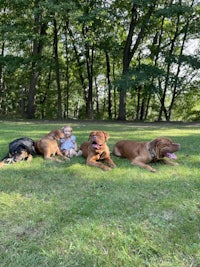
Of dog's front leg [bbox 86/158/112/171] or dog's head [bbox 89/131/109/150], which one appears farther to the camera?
dog's head [bbox 89/131/109/150]

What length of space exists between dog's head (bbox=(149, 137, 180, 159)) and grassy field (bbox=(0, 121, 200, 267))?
398mm

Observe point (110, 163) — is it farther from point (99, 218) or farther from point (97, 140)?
point (99, 218)

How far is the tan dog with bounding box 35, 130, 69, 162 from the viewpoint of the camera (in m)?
5.94

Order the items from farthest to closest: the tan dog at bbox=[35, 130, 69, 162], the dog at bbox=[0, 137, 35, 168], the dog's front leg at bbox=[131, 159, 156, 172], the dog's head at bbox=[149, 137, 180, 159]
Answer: the tan dog at bbox=[35, 130, 69, 162], the dog at bbox=[0, 137, 35, 168], the dog's head at bbox=[149, 137, 180, 159], the dog's front leg at bbox=[131, 159, 156, 172]

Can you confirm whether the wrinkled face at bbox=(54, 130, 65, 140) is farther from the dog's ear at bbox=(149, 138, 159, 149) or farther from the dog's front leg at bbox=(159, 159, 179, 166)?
the dog's front leg at bbox=(159, 159, 179, 166)

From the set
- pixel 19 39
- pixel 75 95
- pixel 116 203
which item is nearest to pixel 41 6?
pixel 19 39

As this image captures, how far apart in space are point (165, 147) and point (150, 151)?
309 mm

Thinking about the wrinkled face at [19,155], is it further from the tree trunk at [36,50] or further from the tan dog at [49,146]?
the tree trunk at [36,50]

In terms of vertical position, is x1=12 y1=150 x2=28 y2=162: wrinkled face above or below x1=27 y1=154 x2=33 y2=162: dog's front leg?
above

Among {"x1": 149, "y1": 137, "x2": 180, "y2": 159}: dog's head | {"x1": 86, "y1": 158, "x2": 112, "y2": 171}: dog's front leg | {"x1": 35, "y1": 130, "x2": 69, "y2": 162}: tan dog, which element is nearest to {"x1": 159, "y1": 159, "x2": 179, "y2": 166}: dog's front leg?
{"x1": 149, "y1": 137, "x2": 180, "y2": 159}: dog's head

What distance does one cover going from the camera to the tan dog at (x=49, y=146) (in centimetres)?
594

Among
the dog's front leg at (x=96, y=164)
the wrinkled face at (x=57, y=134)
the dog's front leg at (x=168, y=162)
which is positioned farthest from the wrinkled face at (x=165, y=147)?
the wrinkled face at (x=57, y=134)

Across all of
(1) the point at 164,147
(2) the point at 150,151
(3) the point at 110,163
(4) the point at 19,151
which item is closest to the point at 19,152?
(4) the point at 19,151

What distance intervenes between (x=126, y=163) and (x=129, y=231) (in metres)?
2.81
